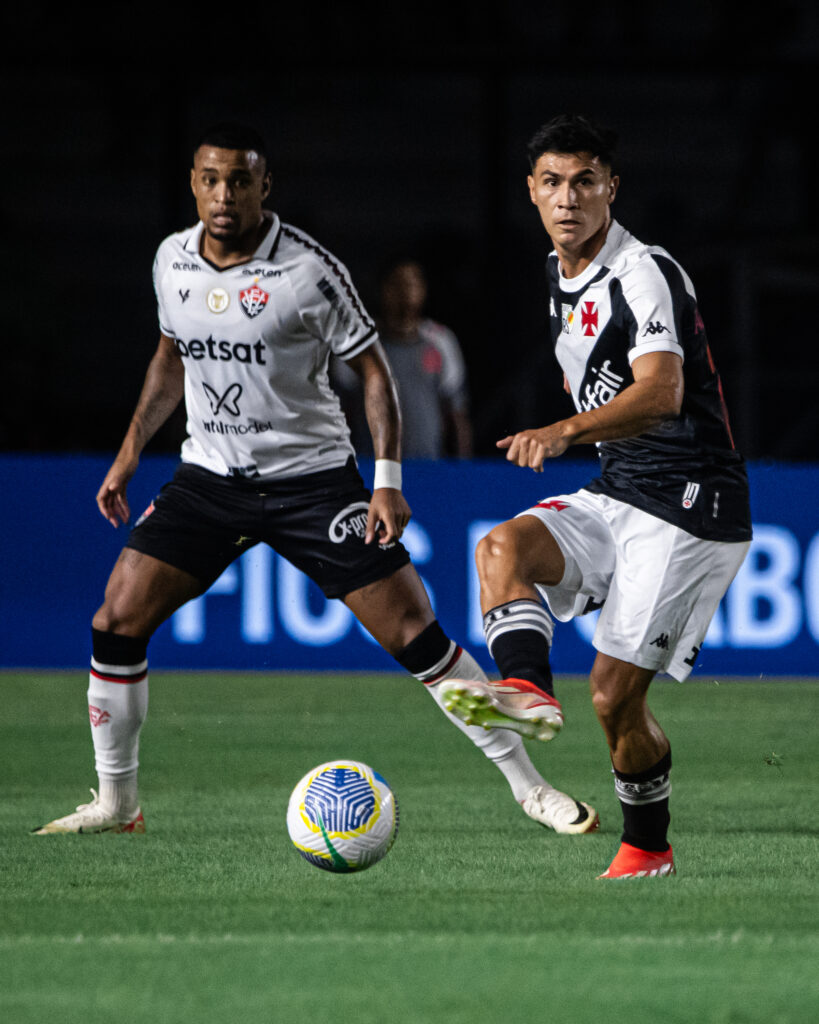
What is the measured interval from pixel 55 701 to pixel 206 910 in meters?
5.11

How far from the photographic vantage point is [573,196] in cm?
481

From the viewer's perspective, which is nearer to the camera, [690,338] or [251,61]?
[690,338]

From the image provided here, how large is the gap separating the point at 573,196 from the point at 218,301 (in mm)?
1444

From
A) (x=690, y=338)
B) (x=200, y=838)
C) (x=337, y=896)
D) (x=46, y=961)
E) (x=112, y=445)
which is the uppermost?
(x=690, y=338)

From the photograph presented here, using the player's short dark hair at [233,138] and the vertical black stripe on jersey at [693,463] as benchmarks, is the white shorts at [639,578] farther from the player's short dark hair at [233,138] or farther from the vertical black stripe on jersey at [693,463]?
the player's short dark hair at [233,138]

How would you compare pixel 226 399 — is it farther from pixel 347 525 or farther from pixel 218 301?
pixel 347 525

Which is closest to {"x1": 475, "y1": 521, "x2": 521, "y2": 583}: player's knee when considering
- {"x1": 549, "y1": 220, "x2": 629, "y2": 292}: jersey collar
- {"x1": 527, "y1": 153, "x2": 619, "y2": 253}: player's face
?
{"x1": 549, "y1": 220, "x2": 629, "y2": 292}: jersey collar

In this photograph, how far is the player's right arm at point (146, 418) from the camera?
599 centimetres

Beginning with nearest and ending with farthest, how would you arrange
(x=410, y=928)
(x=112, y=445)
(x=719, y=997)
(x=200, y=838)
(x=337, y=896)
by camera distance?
(x=719, y=997)
(x=410, y=928)
(x=337, y=896)
(x=200, y=838)
(x=112, y=445)

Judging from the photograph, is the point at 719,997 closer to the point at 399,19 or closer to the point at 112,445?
the point at 112,445

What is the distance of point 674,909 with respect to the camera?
4.22m

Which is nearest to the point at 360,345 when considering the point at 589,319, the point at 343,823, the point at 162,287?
the point at 162,287

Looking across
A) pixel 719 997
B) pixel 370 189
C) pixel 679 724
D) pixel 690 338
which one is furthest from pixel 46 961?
pixel 370 189

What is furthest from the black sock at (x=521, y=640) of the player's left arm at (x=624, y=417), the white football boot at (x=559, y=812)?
the white football boot at (x=559, y=812)
